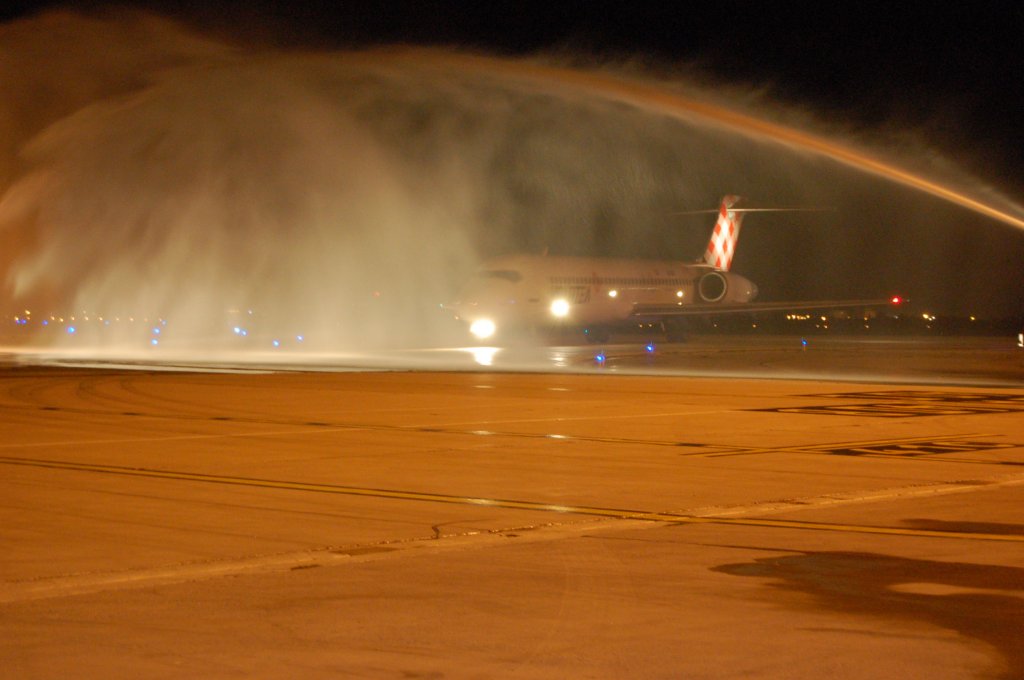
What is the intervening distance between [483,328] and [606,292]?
26.1ft

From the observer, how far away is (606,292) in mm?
71812

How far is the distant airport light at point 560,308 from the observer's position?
67562 millimetres

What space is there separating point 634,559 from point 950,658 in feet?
11.0

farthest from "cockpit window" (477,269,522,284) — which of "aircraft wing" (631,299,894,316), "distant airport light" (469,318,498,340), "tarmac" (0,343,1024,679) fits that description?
"tarmac" (0,343,1024,679)

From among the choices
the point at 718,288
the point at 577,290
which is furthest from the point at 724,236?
the point at 577,290

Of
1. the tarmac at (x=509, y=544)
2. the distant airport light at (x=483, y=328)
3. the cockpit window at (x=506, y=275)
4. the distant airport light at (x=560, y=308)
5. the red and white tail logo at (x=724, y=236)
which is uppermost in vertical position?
the red and white tail logo at (x=724, y=236)

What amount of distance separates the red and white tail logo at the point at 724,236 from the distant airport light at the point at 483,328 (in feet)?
68.8

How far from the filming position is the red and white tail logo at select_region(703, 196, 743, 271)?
8388 centimetres

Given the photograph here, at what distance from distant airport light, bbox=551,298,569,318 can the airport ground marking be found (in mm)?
51548

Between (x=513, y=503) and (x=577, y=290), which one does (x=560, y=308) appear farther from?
(x=513, y=503)

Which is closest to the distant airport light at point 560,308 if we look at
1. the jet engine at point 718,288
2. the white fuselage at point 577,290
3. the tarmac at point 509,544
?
the white fuselage at point 577,290

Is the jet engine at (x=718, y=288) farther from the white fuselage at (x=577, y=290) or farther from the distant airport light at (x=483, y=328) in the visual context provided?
the distant airport light at (x=483, y=328)

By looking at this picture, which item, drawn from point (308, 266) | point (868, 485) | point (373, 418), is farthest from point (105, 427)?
point (308, 266)

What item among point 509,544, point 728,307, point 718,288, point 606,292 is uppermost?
point 718,288
